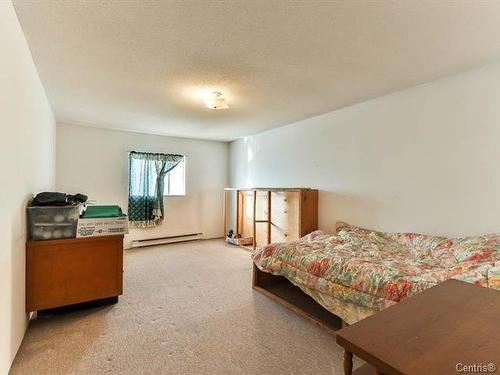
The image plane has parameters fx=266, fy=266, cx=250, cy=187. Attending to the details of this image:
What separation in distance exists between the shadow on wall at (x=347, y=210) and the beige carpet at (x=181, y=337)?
145 centimetres

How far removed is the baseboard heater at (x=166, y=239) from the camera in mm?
4883

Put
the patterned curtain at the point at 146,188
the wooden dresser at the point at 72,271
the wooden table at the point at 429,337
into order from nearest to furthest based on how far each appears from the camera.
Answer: the wooden table at the point at 429,337
the wooden dresser at the point at 72,271
the patterned curtain at the point at 146,188

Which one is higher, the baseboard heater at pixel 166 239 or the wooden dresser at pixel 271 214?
the wooden dresser at pixel 271 214

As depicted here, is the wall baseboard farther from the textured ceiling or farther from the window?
the textured ceiling

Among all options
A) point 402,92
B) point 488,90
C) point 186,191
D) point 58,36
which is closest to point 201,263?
point 186,191

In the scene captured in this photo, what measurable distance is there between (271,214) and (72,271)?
2832mm

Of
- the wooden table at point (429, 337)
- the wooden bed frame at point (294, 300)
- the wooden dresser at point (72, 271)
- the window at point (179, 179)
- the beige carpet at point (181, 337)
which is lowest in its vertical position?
the beige carpet at point (181, 337)

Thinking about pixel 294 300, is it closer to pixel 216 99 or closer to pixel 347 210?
pixel 347 210

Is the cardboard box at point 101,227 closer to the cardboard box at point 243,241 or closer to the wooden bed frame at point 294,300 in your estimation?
the wooden bed frame at point 294,300

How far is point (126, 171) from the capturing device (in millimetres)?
4805

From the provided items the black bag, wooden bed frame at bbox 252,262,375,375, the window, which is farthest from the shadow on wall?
the black bag

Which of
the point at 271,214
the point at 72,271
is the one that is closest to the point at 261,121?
the point at 271,214

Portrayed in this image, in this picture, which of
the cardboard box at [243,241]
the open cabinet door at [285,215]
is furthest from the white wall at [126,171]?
the open cabinet door at [285,215]

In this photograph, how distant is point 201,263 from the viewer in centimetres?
397
